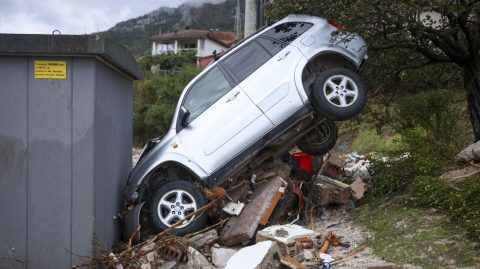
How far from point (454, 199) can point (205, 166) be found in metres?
3.03

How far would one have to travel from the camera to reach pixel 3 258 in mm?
5512

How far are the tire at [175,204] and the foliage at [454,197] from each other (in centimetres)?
272

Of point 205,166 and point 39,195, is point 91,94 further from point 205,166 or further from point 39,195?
point 205,166

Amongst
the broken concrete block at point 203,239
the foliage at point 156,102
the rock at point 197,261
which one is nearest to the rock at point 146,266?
the rock at point 197,261

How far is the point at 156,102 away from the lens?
3048 centimetres

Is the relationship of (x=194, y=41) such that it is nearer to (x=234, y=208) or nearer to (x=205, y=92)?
(x=205, y=92)

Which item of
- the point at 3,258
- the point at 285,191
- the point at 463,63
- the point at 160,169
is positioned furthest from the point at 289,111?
the point at 3,258

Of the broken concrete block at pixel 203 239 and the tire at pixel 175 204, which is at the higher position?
the tire at pixel 175 204

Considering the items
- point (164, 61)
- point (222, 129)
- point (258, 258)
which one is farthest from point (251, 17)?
point (164, 61)

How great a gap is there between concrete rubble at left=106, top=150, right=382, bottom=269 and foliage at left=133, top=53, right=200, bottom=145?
1937 centimetres

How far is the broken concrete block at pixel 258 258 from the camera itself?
493 cm

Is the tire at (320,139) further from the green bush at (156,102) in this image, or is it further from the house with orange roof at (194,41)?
the house with orange roof at (194,41)

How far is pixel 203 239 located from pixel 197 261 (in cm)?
Answer: 56

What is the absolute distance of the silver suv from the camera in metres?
6.85
